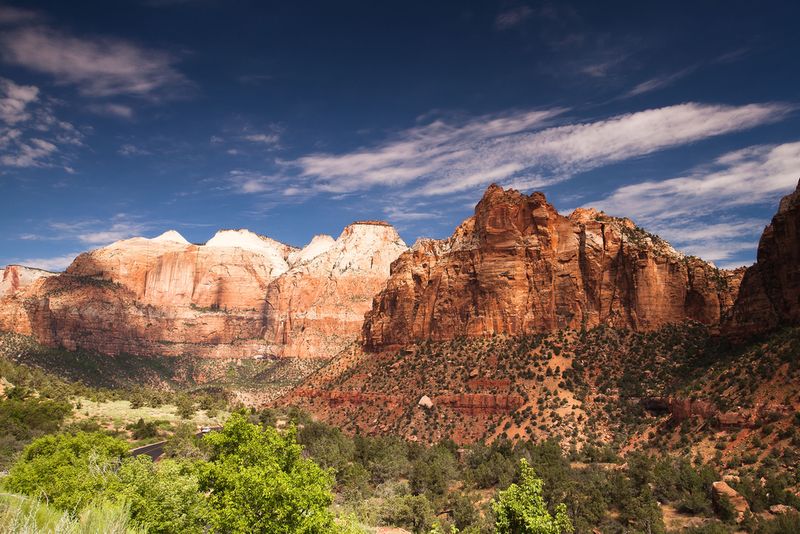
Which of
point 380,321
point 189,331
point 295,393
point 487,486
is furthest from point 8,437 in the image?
point 189,331

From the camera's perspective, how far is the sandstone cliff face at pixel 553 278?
67.6m

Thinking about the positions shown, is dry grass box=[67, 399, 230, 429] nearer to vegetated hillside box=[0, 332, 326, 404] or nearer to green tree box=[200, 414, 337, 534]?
vegetated hillside box=[0, 332, 326, 404]

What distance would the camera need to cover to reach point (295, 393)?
9312 cm

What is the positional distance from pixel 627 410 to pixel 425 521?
30493 millimetres

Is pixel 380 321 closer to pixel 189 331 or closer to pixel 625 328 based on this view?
pixel 625 328

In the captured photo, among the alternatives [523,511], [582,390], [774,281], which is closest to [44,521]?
[523,511]

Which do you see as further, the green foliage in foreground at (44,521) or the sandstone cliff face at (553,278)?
the sandstone cliff face at (553,278)

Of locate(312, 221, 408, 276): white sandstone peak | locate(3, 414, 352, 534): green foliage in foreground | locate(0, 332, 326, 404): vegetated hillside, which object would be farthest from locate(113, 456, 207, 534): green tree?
locate(312, 221, 408, 276): white sandstone peak

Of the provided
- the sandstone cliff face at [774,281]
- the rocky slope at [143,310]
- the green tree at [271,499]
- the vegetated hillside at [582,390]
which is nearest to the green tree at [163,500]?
the green tree at [271,499]

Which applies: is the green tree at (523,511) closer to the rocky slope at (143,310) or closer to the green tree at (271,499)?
the green tree at (271,499)

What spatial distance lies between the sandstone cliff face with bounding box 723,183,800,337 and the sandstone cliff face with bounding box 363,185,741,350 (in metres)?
12.8

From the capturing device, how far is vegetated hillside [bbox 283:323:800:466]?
4256 centimetres

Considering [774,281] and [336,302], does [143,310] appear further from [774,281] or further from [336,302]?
[774,281]

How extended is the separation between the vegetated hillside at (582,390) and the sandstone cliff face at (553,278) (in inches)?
96.3
